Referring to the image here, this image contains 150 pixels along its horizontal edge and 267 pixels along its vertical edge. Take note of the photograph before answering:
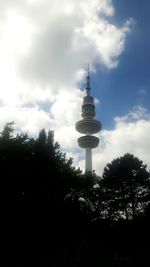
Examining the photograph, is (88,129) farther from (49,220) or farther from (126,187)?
(49,220)

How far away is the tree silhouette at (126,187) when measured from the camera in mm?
51812

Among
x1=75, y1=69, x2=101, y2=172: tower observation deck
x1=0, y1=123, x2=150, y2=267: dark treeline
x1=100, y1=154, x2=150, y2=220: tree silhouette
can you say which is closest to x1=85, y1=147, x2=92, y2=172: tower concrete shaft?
x1=75, y1=69, x2=101, y2=172: tower observation deck

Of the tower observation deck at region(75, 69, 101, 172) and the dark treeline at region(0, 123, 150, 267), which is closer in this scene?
the dark treeline at region(0, 123, 150, 267)

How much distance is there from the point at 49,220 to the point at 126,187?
79.4ft

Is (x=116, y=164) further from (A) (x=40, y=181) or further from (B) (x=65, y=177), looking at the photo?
(A) (x=40, y=181)

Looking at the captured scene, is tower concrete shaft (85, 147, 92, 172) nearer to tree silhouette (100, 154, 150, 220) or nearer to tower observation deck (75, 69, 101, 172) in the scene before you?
tower observation deck (75, 69, 101, 172)

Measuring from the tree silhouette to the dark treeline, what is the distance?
48.9 inches

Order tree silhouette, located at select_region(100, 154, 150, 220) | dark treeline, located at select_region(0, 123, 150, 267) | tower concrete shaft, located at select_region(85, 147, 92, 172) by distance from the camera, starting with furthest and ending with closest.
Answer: tower concrete shaft, located at select_region(85, 147, 92, 172)
tree silhouette, located at select_region(100, 154, 150, 220)
dark treeline, located at select_region(0, 123, 150, 267)

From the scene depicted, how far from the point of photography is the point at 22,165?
36.3m

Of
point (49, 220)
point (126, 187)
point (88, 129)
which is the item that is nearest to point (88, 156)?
point (88, 129)

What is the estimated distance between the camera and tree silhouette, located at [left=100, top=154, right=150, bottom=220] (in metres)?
51.8

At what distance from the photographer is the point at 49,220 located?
30844mm

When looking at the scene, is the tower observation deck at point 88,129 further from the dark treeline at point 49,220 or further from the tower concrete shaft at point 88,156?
the dark treeline at point 49,220

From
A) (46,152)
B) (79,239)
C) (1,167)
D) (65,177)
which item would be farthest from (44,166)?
(65,177)
